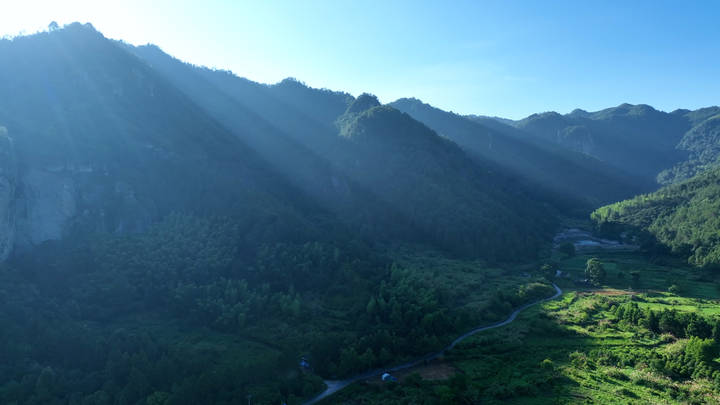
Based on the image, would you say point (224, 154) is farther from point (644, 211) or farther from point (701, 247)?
point (644, 211)

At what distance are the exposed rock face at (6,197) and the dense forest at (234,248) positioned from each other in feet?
1.91

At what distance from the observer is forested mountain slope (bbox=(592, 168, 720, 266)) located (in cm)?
12138

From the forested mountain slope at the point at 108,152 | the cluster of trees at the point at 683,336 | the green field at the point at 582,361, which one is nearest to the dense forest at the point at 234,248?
the cluster of trees at the point at 683,336

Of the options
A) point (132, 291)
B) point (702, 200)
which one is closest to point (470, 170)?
point (702, 200)

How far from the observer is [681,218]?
146625mm

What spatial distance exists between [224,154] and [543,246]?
403 ft

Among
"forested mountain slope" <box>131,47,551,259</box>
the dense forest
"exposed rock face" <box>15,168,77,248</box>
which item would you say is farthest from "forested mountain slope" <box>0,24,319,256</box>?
"forested mountain slope" <box>131,47,551,259</box>

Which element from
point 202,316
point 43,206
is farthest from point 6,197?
point 202,316

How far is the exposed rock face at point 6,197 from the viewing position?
8288 cm

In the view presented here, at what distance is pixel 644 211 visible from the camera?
17212cm

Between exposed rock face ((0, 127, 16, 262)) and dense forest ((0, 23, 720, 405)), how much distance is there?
1.91 ft

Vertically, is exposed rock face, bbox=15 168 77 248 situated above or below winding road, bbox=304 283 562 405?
above

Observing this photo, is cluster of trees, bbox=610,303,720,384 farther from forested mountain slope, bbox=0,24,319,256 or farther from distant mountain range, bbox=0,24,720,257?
forested mountain slope, bbox=0,24,319,256

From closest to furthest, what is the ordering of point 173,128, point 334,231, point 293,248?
point 293,248
point 334,231
point 173,128
